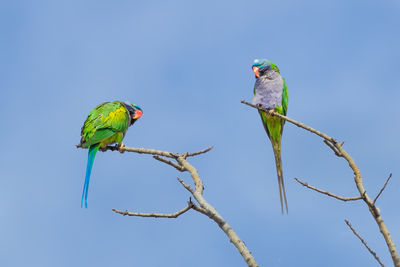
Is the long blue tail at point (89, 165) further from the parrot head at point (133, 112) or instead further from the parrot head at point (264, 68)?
the parrot head at point (264, 68)

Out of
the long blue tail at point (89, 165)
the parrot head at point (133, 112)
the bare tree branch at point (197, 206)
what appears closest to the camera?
the bare tree branch at point (197, 206)

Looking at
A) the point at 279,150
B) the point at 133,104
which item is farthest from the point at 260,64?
the point at 133,104

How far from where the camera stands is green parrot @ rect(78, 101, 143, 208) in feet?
20.9

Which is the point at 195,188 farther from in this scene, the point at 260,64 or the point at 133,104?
the point at 133,104

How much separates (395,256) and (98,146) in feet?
13.8

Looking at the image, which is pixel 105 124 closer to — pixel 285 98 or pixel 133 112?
pixel 133 112

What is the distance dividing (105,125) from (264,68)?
2428mm

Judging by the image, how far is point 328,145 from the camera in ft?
13.5

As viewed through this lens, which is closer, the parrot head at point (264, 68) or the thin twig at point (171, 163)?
the thin twig at point (171, 163)

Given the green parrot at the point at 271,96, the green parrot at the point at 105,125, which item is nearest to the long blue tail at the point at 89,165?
the green parrot at the point at 105,125

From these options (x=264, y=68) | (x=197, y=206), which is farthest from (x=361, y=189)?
(x=264, y=68)

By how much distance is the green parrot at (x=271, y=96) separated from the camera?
6410 mm

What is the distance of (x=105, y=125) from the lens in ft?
21.5

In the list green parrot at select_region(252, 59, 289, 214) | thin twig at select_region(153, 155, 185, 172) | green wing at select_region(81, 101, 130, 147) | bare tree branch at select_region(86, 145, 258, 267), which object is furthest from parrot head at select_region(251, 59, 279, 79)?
thin twig at select_region(153, 155, 185, 172)
